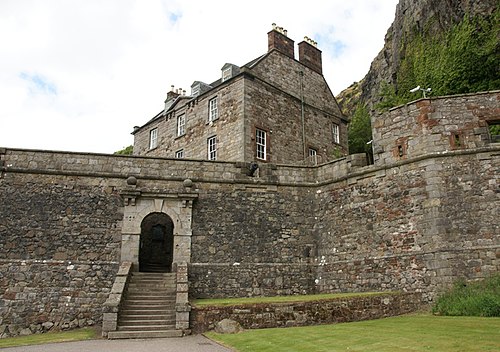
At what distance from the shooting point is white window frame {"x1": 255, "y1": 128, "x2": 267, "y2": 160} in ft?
79.5

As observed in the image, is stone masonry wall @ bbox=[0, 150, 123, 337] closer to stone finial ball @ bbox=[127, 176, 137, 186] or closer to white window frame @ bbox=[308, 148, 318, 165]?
stone finial ball @ bbox=[127, 176, 137, 186]

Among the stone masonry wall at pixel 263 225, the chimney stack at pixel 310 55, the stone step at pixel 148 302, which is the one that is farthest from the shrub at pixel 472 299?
the chimney stack at pixel 310 55

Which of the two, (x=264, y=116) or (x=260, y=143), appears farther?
(x=264, y=116)

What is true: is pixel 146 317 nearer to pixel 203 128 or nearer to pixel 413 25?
pixel 203 128

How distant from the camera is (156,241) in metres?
21.5

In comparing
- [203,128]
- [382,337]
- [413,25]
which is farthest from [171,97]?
[382,337]

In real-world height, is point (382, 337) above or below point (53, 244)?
below

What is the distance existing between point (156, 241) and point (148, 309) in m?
7.92

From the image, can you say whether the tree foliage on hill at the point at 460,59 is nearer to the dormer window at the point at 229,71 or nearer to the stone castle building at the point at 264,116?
the stone castle building at the point at 264,116

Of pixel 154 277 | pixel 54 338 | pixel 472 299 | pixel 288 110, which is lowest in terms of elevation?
pixel 54 338

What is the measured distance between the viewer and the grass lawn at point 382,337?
8.12 metres

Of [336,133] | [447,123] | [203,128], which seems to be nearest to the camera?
[447,123]

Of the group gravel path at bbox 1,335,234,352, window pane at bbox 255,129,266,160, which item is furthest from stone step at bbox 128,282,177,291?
window pane at bbox 255,129,266,160

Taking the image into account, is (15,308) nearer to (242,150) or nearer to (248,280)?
(248,280)
